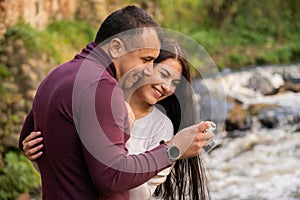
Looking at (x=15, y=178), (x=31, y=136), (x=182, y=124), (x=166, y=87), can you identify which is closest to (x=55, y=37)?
(x=15, y=178)

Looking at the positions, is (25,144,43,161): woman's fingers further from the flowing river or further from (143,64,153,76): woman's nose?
the flowing river

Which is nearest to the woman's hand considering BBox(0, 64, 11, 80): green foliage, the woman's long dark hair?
the woman's long dark hair

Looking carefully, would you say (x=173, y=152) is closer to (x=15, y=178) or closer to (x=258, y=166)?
(x=15, y=178)

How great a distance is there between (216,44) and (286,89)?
378 cm

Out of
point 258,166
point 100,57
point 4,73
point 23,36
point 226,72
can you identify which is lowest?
point 226,72

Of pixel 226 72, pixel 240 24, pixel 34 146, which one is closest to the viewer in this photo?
pixel 34 146

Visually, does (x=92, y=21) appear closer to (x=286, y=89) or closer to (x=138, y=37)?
(x=286, y=89)

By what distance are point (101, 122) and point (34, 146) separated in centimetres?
31

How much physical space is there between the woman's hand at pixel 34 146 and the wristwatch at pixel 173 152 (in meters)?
0.37

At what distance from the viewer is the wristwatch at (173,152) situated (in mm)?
1676

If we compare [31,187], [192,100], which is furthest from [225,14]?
[192,100]

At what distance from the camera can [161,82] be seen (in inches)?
79.2

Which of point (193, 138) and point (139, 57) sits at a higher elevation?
point (139, 57)

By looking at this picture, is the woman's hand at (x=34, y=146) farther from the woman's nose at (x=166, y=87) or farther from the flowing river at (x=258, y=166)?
the flowing river at (x=258, y=166)
